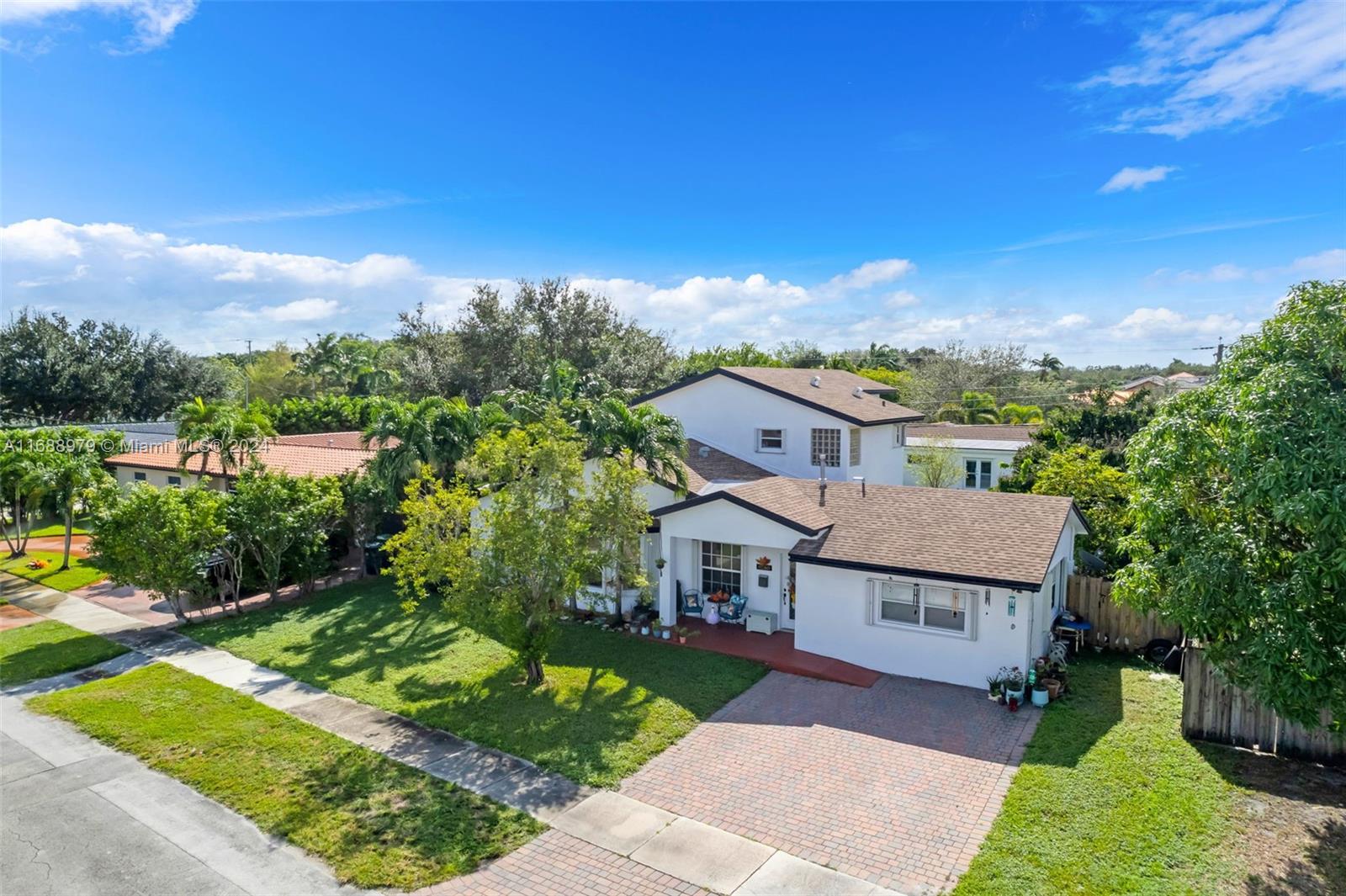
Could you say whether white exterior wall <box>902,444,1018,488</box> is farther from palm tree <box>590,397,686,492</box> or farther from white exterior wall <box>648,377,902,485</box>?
palm tree <box>590,397,686,492</box>

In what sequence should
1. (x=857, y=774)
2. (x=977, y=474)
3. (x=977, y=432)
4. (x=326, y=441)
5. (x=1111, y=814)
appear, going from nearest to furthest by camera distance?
(x=1111, y=814) < (x=857, y=774) < (x=977, y=474) < (x=326, y=441) < (x=977, y=432)

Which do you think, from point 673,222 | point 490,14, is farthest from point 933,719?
point 673,222

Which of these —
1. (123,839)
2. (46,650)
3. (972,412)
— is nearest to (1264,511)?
(123,839)

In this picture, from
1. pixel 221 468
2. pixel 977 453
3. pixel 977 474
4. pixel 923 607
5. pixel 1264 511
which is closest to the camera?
pixel 1264 511

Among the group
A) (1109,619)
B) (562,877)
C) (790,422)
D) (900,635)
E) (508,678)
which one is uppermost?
(790,422)

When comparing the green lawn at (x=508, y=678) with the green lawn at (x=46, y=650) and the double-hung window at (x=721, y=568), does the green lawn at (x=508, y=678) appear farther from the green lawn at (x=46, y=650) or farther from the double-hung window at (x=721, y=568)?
the double-hung window at (x=721, y=568)

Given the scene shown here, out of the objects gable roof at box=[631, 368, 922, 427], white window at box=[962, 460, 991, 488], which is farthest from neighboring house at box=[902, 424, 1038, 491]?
gable roof at box=[631, 368, 922, 427]

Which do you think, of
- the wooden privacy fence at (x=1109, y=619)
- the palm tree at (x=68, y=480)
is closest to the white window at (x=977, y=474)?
the wooden privacy fence at (x=1109, y=619)

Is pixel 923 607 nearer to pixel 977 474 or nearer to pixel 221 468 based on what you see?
pixel 977 474
